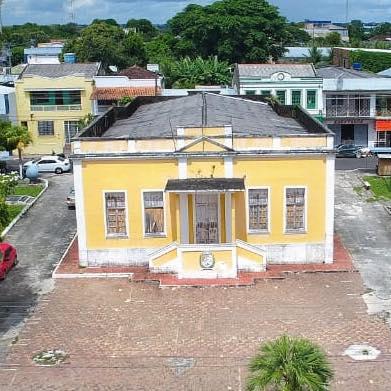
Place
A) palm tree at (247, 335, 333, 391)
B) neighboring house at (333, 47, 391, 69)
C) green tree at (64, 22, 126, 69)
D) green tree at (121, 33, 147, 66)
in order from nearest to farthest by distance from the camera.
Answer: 1. palm tree at (247, 335, 333, 391)
2. green tree at (64, 22, 126, 69)
3. neighboring house at (333, 47, 391, 69)
4. green tree at (121, 33, 147, 66)

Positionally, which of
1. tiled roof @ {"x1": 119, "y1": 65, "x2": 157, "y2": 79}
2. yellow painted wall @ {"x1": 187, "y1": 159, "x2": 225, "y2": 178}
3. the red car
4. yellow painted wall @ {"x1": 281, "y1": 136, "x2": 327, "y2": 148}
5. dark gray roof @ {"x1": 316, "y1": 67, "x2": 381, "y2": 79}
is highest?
tiled roof @ {"x1": 119, "y1": 65, "x2": 157, "y2": 79}

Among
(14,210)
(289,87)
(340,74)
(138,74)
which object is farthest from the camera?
(138,74)

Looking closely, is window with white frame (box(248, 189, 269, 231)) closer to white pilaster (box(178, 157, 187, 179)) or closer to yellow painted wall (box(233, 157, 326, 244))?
yellow painted wall (box(233, 157, 326, 244))

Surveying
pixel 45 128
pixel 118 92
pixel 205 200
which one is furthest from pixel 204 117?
pixel 45 128

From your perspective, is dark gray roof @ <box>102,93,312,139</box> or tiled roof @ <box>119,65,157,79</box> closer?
dark gray roof @ <box>102,93,312,139</box>

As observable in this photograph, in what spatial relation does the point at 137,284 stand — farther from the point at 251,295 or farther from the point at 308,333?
the point at 308,333

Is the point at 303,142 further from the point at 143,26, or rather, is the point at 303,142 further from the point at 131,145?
the point at 143,26

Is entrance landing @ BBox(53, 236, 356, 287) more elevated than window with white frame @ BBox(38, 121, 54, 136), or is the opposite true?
window with white frame @ BBox(38, 121, 54, 136)

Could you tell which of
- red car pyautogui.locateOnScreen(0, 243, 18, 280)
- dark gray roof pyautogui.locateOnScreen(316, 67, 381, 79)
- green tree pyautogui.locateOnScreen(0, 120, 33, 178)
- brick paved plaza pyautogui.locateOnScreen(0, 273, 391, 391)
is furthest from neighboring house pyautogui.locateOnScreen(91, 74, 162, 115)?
brick paved plaza pyautogui.locateOnScreen(0, 273, 391, 391)
